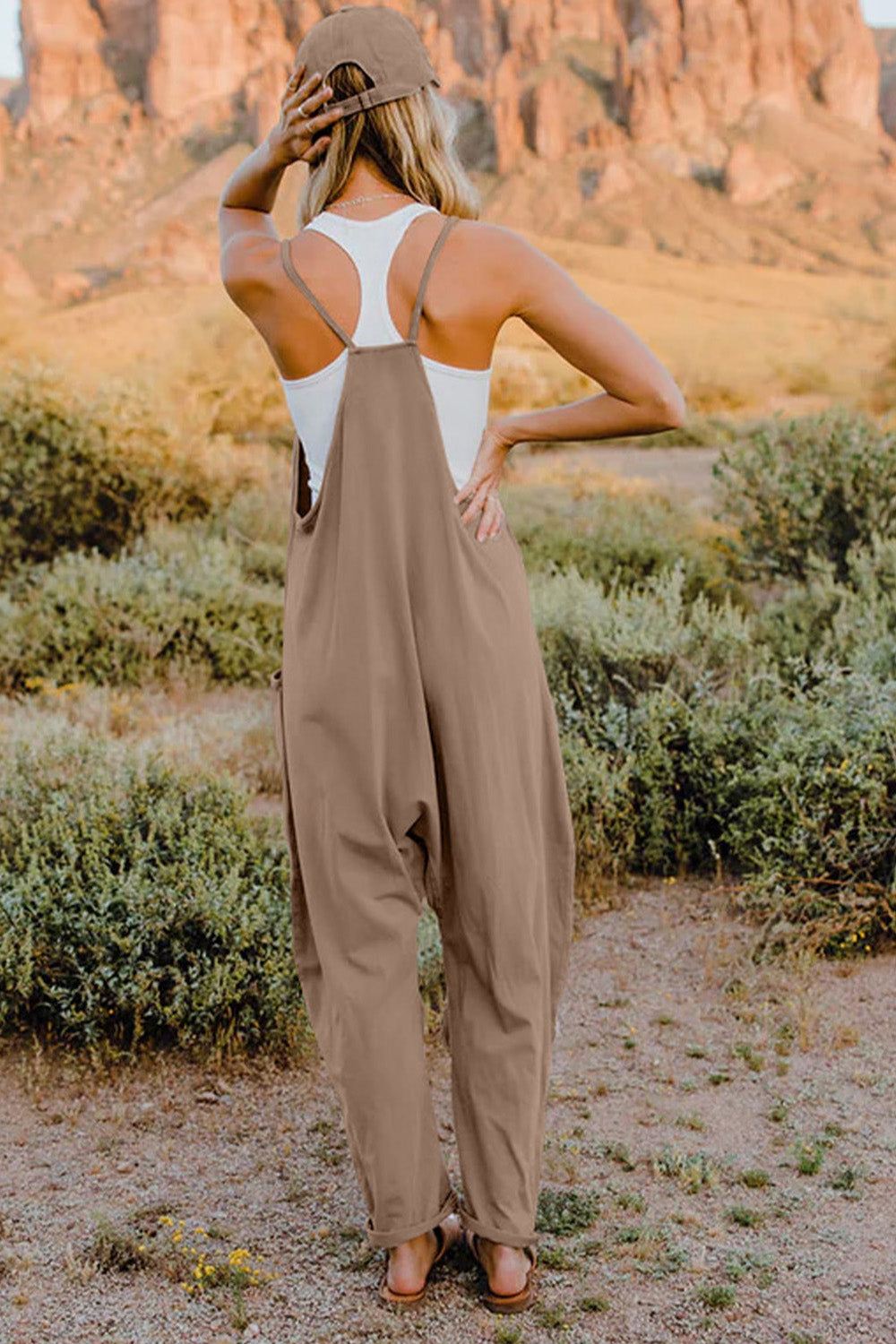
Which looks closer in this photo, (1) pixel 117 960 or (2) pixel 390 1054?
(2) pixel 390 1054

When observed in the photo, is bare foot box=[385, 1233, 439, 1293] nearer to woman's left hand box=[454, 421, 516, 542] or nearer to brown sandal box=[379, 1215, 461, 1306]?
brown sandal box=[379, 1215, 461, 1306]

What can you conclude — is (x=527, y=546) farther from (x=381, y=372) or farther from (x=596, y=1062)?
(x=381, y=372)

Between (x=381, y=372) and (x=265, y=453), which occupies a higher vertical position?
(x=381, y=372)

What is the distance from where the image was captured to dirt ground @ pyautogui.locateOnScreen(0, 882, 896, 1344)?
7.65ft

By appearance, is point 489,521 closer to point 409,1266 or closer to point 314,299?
point 314,299

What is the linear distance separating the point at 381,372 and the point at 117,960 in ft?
6.54

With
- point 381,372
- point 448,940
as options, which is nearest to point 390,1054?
point 448,940

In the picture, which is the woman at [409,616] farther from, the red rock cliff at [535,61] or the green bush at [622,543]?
the red rock cliff at [535,61]

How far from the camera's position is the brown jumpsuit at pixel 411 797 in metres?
2.04

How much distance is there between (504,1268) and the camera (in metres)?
2.29

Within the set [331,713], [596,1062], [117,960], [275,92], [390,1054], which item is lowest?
[596,1062]

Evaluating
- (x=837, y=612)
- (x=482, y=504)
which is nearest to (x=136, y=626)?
(x=837, y=612)

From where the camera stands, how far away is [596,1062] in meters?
3.46

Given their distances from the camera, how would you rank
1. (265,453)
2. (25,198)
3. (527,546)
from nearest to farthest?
(527,546) < (265,453) < (25,198)
